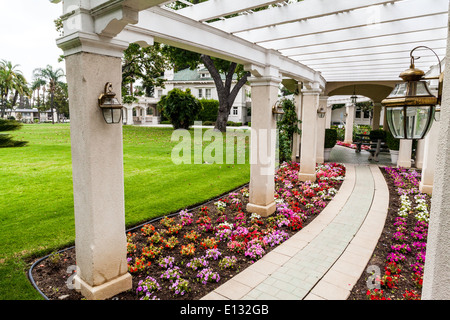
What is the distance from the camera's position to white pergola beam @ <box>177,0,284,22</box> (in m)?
3.42

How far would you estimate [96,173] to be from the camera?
289 cm

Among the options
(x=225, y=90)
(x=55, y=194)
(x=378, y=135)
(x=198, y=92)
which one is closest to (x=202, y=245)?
(x=55, y=194)

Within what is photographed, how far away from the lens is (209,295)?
3219mm

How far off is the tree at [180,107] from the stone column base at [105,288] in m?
19.2

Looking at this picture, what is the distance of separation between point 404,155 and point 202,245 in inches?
377

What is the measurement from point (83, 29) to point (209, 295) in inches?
126

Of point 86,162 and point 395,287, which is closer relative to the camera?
point 86,162

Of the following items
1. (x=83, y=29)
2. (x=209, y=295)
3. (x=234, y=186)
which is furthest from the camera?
(x=234, y=186)

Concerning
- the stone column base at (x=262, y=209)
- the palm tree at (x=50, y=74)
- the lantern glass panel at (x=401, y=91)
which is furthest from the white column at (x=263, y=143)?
the palm tree at (x=50, y=74)

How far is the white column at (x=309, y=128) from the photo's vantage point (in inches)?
311

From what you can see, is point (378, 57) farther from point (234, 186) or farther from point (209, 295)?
point (209, 295)

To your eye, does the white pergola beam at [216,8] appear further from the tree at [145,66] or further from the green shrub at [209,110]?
the green shrub at [209,110]

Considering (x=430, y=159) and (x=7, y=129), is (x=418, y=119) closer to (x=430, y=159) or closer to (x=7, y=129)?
(x=7, y=129)

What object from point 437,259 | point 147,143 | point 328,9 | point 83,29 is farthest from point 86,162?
point 147,143
